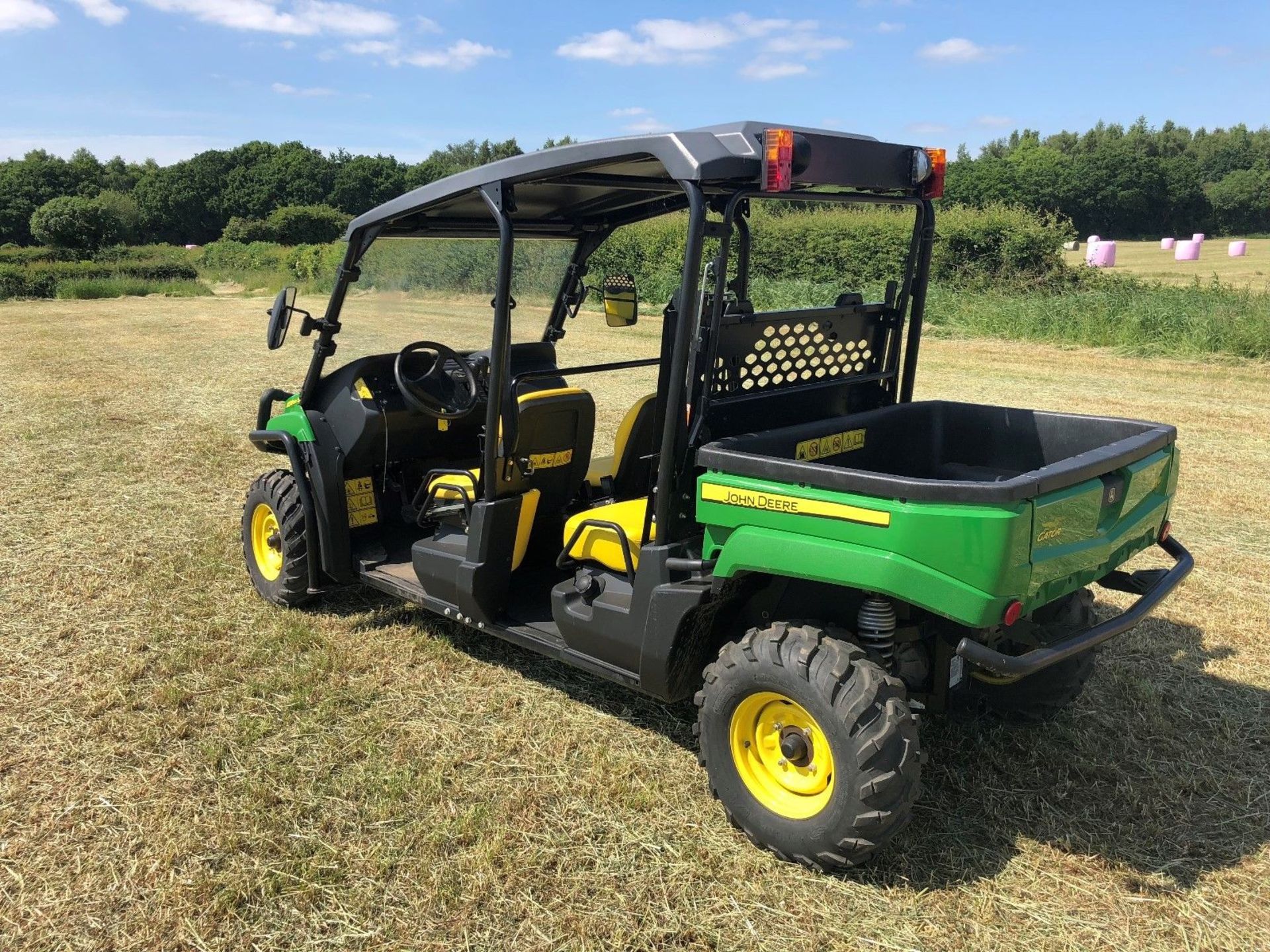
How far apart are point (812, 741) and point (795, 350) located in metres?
1.43

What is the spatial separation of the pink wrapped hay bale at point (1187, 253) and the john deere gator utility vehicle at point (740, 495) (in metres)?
39.3

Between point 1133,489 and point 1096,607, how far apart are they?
105cm

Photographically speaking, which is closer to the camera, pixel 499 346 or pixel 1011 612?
pixel 1011 612

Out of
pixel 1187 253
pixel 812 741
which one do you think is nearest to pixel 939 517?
pixel 812 741

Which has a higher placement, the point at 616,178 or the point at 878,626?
the point at 616,178

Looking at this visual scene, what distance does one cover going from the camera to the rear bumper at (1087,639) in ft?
8.00

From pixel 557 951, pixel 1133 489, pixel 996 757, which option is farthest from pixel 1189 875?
pixel 557 951

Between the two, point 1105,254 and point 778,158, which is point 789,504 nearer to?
point 778,158

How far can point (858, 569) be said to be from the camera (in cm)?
251

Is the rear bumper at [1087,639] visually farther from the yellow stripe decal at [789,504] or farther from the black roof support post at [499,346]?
the black roof support post at [499,346]

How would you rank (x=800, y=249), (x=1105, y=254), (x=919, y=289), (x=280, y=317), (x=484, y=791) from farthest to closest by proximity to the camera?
(x=1105, y=254) → (x=800, y=249) → (x=280, y=317) → (x=919, y=289) → (x=484, y=791)

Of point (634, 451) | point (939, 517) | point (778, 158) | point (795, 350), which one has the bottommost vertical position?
point (634, 451)

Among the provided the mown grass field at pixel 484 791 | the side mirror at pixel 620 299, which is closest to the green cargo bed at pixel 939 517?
the mown grass field at pixel 484 791

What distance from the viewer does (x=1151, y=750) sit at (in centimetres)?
340
